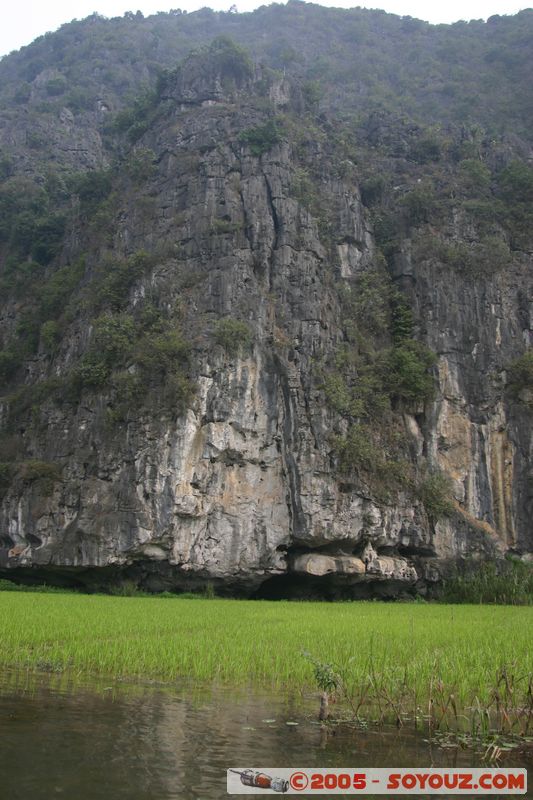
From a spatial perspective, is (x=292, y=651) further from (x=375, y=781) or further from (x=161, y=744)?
(x=375, y=781)

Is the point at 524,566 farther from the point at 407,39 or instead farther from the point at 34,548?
the point at 407,39

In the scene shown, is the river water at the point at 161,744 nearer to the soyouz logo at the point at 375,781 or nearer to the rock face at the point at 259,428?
the soyouz logo at the point at 375,781

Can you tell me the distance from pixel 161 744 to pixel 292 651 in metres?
5.48

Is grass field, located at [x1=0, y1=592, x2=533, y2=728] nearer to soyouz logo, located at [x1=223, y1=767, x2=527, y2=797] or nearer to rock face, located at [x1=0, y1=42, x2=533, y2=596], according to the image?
soyouz logo, located at [x1=223, y1=767, x2=527, y2=797]

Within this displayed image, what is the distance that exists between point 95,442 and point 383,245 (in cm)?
2344

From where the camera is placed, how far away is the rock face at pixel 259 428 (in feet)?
95.9

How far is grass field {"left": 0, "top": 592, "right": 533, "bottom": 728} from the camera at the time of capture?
7.14 metres

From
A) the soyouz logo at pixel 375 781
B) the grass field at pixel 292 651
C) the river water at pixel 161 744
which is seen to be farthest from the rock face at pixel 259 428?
the soyouz logo at pixel 375 781

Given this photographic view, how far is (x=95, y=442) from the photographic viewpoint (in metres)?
30.5

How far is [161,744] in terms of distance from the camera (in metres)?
5.07

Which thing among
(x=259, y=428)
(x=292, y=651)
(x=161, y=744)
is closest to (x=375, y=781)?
(x=161, y=744)

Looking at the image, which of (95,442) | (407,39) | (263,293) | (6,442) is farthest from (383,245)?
(407,39)

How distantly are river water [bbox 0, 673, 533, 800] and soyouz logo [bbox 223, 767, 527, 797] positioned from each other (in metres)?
0.15

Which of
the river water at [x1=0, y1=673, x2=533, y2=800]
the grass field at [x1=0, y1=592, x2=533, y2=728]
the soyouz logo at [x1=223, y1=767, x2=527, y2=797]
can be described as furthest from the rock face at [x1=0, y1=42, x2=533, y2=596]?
the soyouz logo at [x1=223, y1=767, x2=527, y2=797]
